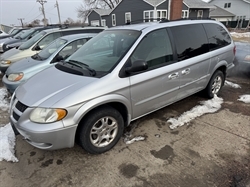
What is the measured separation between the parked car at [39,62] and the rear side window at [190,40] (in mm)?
2757

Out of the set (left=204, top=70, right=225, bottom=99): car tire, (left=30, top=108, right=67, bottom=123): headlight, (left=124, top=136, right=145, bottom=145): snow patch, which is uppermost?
(left=30, top=108, right=67, bottom=123): headlight

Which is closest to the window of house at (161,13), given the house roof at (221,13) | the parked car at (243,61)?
the parked car at (243,61)

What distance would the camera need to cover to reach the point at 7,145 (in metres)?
2.88

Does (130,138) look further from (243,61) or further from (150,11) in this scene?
(150,11)

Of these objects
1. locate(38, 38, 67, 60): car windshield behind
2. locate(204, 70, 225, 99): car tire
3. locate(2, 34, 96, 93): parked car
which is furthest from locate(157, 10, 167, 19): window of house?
locate(204, 70, 225, 99): car tire

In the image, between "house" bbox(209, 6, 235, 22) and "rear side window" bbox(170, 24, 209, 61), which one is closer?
"rear side window" bbox(170, 24, 209, 61)

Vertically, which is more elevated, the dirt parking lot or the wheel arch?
the wheel arch

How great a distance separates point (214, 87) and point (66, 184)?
3689 millimetres

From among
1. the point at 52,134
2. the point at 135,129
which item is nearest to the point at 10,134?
the point at 52,134

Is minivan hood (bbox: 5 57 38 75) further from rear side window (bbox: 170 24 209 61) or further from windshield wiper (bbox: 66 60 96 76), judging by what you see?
rear side window (bbox: 170 24 209 61)

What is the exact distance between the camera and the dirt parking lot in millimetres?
2316

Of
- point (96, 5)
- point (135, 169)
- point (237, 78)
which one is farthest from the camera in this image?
point (96, 5)

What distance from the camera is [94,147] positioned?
8.72 ft

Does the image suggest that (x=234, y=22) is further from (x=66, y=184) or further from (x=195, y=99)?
(x=66, y=184)
